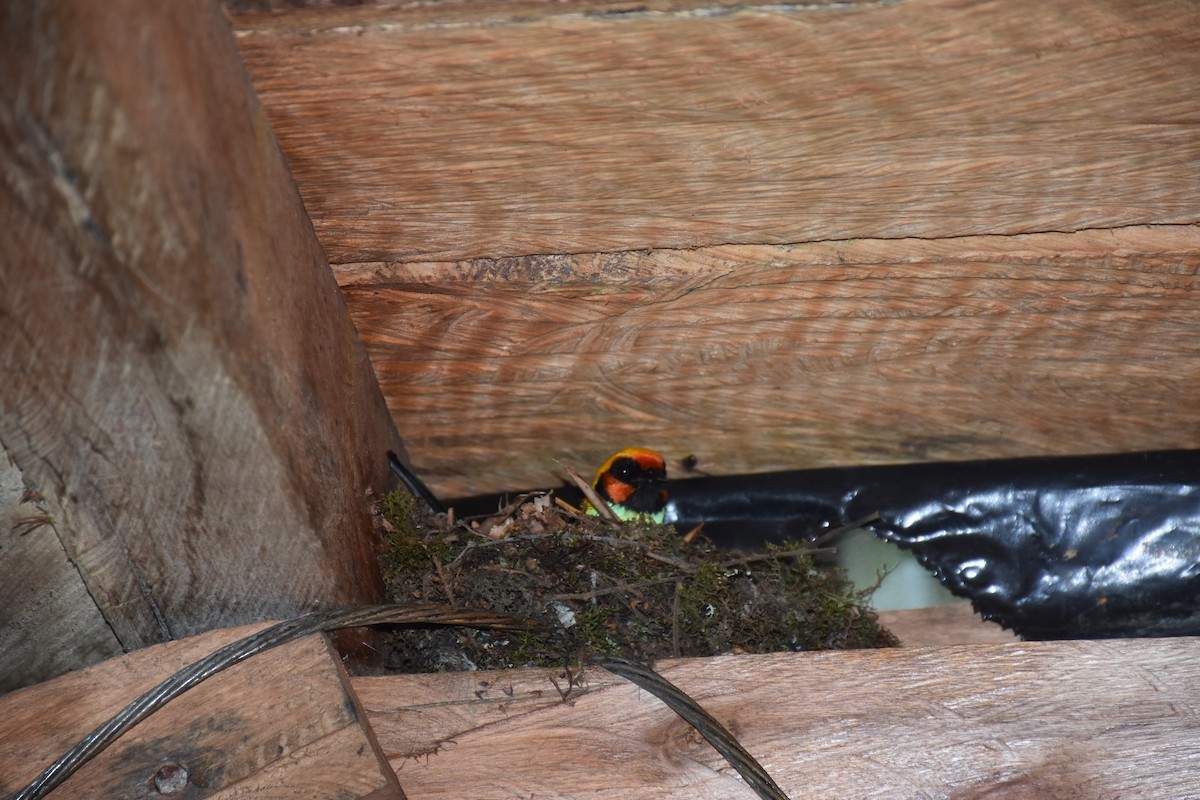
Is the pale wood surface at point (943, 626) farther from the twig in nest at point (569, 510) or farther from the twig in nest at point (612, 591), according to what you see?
the twig in nest at point (569, 510)

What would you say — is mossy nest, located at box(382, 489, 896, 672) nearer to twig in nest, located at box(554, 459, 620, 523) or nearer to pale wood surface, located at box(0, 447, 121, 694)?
twig in nest, located at box(554, 459, 620, 523)

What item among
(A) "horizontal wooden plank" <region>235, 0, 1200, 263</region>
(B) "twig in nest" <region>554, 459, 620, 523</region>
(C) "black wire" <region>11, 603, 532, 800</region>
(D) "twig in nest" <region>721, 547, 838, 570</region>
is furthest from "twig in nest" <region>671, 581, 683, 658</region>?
(A) "horizontal wooden plank" <region>235, 0, 1200, 263</region>

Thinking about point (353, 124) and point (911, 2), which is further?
point (353, 124)

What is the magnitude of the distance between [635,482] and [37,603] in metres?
1.36

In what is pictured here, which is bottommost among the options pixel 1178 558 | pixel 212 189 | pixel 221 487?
pixel 1178 558

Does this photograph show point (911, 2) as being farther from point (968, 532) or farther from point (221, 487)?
point (968, 532)

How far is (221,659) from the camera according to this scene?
1.34 meters

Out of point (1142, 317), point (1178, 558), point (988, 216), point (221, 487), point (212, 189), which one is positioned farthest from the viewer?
point (1178, 558)

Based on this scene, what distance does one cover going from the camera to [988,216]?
148 centimetres

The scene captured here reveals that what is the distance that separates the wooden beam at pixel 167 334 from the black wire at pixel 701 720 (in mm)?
449

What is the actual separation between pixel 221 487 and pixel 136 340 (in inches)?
10.1

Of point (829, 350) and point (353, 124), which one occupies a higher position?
point (353, 124)

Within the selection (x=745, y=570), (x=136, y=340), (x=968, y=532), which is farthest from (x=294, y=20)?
(x=968, y=532)

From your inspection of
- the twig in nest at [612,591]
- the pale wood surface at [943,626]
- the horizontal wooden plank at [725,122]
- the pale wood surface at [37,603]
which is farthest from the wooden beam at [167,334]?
the pale wood surface at [943,626]
